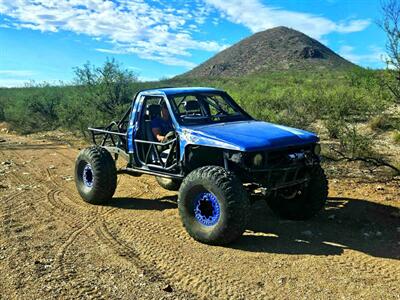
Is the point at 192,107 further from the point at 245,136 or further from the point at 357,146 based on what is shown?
the point at 357,146

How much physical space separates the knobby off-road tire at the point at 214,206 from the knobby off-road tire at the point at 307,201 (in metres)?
1.45

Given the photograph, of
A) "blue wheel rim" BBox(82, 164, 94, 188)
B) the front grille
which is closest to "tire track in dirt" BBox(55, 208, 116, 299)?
"blue wheel rim" BBox(82, 164, 94, 188)

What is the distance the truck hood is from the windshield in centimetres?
31

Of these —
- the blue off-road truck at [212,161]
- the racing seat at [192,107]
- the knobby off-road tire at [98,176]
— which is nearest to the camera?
the blue off-road truck at [212,161]

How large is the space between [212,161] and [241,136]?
0.85 metres

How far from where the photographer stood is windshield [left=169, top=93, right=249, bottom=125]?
6.95 meters

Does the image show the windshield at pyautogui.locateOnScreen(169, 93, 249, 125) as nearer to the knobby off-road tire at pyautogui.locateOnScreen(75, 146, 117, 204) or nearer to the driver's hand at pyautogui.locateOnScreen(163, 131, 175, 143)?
the driver's hand at pyautogui.locateOnScreen(163, 131, 175, 143)

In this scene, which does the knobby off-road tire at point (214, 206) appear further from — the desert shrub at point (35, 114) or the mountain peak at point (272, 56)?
the mountain peak at point (272, 56)

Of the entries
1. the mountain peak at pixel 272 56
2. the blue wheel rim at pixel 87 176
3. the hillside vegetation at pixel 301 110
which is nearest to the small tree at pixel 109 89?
the hillside vegetation at pixel 301 110

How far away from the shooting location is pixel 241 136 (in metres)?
5.92

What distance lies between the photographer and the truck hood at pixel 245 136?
5.70m

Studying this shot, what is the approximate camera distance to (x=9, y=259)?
214 inches

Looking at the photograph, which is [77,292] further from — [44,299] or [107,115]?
[107,115]

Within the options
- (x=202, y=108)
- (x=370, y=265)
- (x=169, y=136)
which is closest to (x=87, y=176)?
(x=169, y=136)
